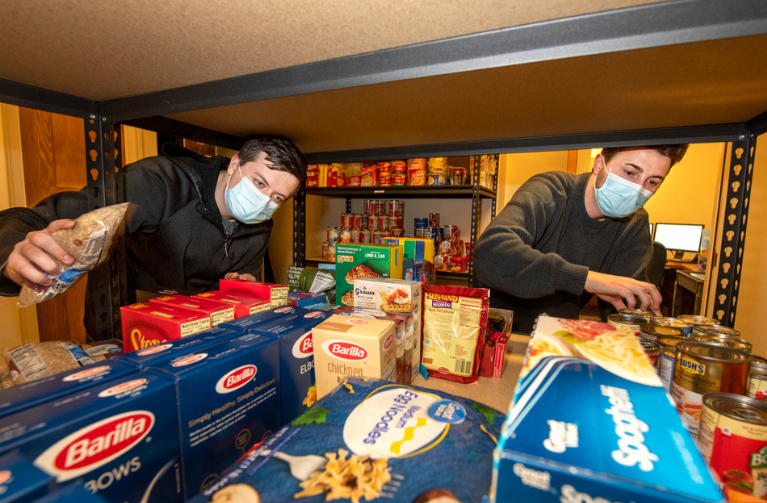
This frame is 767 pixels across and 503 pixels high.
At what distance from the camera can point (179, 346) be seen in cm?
63

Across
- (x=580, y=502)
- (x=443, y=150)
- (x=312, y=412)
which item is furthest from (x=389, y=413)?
(x=443, y=150)

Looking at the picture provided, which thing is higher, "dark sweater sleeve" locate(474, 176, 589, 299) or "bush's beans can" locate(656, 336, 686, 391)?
"dark sweater sleeve" locate(474, 176, 589, 299)

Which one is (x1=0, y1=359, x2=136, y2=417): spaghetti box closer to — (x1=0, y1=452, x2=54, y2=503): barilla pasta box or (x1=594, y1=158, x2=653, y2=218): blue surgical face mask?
(x1=0, y1=452, x2=54, y2=503): barilla pasta box

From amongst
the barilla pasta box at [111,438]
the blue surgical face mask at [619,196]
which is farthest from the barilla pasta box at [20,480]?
the blue surgical face mask at [619,196]

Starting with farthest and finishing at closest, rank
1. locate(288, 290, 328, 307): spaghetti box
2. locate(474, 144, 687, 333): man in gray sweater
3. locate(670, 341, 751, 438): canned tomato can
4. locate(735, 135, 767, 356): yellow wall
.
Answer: locate(735, 135, 767, 356): yellow wall, locate(474, 144, 687, 333): man in gray sweater, locate(288, 290, 328, 307): spaghetti box, locate(670, 341, 751, 438): canned tomato can

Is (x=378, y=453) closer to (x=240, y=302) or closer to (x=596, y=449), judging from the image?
(x=596, y=449)

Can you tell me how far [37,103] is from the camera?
2.73ft

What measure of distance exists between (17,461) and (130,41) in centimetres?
63

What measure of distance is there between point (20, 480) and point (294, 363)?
41cm

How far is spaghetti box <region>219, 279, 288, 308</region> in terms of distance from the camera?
0.96 m

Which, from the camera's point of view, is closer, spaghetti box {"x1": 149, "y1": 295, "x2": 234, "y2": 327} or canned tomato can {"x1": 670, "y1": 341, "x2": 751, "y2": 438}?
canned tomato can {"x1": 670, "y1": 341, "x2": 751, "y2": 438}

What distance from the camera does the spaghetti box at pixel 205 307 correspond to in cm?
79

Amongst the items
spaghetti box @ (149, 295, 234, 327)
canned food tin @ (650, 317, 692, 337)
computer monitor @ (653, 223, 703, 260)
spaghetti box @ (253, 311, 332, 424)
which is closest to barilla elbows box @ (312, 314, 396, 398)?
spaghetti box @ (253, 311, 332, 424)

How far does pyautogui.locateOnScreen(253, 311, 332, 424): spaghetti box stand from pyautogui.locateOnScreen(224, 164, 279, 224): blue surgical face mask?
73cm
